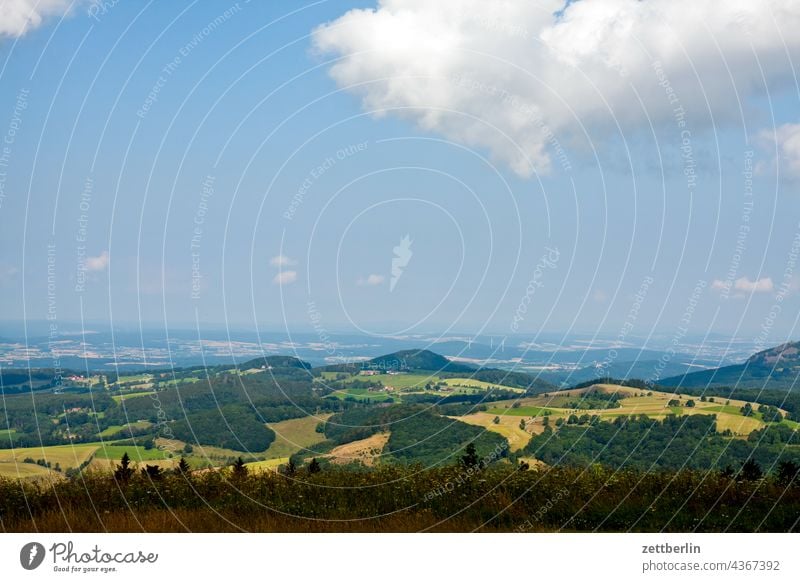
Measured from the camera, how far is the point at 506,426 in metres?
34.8

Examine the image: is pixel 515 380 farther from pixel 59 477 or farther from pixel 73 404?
pixel 59 477

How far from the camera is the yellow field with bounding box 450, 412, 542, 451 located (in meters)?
28.9

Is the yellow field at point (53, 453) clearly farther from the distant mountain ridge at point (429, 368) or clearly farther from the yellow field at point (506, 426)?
the distant mountain ridge at point (429, 368)

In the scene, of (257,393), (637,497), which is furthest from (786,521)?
(257,393)

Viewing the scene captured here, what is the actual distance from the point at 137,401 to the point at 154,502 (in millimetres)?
28707

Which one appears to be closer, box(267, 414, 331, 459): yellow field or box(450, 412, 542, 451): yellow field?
box(450, 412, 542, 451): yellow field

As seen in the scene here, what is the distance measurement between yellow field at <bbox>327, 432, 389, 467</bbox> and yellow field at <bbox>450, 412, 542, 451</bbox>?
14.4ft

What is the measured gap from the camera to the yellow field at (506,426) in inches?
1138
